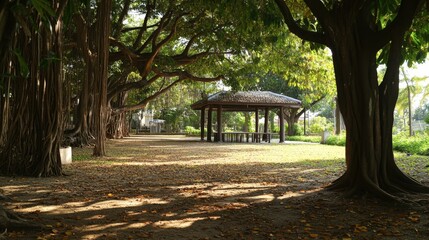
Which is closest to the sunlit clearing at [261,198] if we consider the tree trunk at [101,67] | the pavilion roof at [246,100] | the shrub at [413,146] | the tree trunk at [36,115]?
the tree trunk at [36,115]

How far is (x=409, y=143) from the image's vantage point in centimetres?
1502

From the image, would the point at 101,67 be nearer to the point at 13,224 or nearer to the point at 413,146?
the point at 13,224

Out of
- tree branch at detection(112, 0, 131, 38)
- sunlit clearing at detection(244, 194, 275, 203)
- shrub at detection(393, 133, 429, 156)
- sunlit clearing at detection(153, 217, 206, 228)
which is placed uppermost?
tree branch at detection(112, 0, 131, 38)

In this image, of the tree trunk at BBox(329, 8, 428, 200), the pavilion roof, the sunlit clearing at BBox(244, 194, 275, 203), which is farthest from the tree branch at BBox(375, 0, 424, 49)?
the pavilion roof

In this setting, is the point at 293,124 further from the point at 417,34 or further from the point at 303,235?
the point at 303,235

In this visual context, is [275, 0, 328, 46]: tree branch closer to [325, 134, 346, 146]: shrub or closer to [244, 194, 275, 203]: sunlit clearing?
[244, 194, 275, 203]: sunlit clearing

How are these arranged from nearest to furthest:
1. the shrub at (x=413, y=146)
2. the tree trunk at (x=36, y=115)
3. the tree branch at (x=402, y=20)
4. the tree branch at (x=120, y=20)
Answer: the tree branch at (x=402, y=20) → the tree trunk at (x=36, y=115) → the shrub at (x=413, y=146) → the tree branch at (x=120, y=20)

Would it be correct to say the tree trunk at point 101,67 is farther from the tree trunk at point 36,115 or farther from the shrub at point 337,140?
the shrub at point 337,140

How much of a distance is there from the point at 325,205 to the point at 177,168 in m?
4.49

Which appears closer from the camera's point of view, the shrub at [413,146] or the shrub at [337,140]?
the shrub at [413,146]

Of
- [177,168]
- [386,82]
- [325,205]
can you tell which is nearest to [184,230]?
[325,205]

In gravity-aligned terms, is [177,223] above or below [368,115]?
below

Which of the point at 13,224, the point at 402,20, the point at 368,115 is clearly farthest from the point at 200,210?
the point at 402,20

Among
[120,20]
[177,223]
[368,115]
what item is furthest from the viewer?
[120,20]
